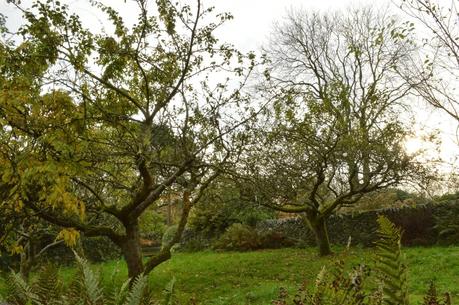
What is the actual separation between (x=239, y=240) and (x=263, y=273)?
852 cm

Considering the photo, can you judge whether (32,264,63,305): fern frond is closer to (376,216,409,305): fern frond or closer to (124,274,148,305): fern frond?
(124,274,148,305): fern frond

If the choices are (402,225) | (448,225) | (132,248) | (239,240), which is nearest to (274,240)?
(239,240)

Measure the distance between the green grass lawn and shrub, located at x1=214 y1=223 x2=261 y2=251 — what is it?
109 inches

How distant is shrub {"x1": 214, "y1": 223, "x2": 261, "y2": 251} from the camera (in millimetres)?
24453

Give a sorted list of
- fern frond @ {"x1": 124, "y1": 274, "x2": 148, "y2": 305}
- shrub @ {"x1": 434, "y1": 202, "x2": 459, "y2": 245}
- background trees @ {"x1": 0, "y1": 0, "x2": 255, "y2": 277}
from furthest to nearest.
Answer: shrub @ {"x1": 434, "y1": 202, "x2": 459, "y2": 245} < background trees @ {"x1": 0, "y1": 0, "x2": 255, "y2": 277} < fern frond @ {"x1": 124, "y1": 274, "x2": 148, "y2": 305}

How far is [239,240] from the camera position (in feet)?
81.3

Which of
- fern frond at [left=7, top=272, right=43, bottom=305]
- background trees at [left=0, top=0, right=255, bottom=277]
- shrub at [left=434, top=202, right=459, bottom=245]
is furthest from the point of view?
shrub at [left=434, top=202, right=459, bottom=245]

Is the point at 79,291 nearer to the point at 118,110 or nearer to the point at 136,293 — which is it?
the point at 136,293

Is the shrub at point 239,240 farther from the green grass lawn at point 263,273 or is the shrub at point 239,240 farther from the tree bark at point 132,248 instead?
the tree bark at point 132,248

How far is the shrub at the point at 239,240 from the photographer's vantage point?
24.5m

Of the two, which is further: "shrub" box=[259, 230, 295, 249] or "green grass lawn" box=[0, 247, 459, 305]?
"shrub" box=[259, 230, 295, 249]

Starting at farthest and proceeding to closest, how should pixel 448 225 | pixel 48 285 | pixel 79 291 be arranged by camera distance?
pixel 448 225
pixel 79 291
pixel 48 285

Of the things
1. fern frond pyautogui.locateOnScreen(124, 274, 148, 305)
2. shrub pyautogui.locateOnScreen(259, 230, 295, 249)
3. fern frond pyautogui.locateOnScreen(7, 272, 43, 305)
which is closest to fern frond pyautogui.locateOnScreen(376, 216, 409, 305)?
fern frond pyautogui.locateOnScreen(124, 274, 148, 305)

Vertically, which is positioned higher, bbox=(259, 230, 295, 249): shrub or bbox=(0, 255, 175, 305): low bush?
bbox=(259, 230, 295, 249): shrub
